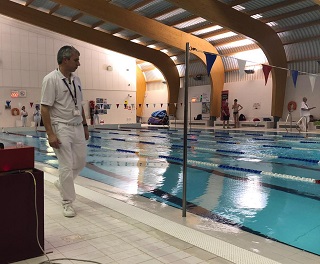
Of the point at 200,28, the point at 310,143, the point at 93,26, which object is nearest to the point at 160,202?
the point at 310,143

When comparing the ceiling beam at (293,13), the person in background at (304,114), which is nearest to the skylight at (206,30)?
the ceiling beam at (293,13)

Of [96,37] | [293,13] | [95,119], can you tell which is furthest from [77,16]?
[293,13]

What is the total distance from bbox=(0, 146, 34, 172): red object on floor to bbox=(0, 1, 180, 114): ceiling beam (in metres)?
18.1

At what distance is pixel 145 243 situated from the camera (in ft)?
8.14

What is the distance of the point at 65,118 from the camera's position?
3123 millimetres

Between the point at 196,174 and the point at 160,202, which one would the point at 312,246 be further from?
the point at 196,174

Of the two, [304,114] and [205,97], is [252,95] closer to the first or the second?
[205,97]

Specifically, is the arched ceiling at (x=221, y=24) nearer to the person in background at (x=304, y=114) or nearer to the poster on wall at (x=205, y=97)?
the poster on wall at (x=205, y=97)

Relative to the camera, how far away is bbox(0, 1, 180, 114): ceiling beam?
58.7ft

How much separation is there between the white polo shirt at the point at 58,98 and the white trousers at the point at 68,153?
0.08 meters

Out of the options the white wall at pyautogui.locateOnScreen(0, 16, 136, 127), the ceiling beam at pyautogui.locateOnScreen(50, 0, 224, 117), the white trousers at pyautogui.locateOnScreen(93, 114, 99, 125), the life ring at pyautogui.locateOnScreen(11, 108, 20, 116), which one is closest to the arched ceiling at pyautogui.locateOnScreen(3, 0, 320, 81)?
the ceiling beam at pyautogui.locateOnScreen(50, 0, 224, 117)

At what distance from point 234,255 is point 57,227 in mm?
1453

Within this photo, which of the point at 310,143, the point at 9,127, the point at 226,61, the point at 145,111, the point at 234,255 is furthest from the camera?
the point at 145,111

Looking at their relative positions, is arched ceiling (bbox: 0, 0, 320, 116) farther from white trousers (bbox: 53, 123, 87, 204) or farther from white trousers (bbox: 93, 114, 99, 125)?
white trousers (bbox: 53, 123, 87, 204)
